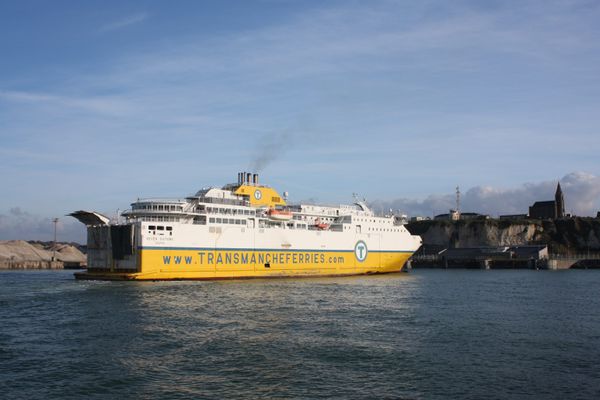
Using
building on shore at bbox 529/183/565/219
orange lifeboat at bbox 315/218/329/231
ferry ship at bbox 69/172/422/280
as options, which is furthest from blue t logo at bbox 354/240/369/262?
building on shore at bbox 529/183/565/219

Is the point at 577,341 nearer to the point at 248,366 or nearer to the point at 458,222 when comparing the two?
the point at 248,366

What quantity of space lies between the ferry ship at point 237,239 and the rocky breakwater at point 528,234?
167 feet

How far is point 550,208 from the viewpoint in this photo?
124 m

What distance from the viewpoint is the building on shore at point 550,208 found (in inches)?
4801

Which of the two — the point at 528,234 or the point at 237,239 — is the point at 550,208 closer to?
the point at 528,234

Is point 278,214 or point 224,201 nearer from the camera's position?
point 224,201

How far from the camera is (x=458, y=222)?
109250 mm

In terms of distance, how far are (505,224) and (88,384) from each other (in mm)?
101004

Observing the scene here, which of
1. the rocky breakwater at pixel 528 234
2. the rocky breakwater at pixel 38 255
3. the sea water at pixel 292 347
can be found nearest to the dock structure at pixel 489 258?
the rocky breakwater at pixel 528 234

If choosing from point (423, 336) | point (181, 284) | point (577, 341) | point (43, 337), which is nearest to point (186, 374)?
point (43, 337)

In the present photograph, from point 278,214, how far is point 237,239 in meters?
5.93

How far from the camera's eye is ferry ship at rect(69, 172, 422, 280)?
137 ft

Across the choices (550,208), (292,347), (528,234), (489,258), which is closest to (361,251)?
(292,347)

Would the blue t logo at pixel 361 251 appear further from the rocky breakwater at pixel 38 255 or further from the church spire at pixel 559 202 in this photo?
the church spire at pixel 559 202
